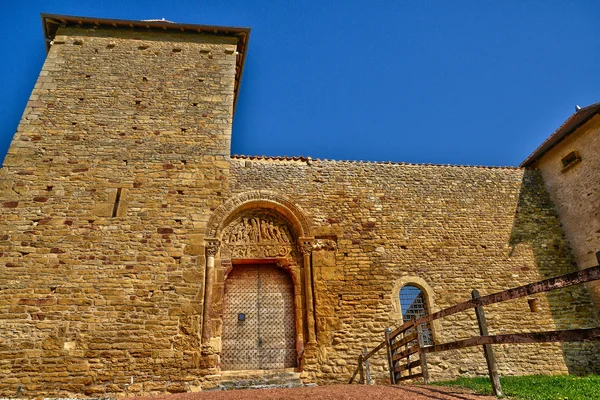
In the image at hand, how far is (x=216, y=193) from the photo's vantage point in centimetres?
941

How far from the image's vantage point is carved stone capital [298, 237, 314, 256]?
30.6 feet

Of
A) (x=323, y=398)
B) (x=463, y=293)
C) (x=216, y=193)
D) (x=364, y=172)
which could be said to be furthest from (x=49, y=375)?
(x=463, y=293)

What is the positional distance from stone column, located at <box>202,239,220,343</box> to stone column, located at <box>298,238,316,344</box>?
86.2 inches

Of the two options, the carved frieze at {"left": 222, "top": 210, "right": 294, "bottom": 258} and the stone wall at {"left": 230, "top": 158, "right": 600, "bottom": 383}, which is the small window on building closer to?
the stone wall at {"left": 230, "top": 158, "right": 600, "bottom": 383}

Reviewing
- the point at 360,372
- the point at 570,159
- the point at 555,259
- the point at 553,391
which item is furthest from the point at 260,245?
the point at 570,159

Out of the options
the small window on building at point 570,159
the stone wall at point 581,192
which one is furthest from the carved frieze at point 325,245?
the small window on building at point 570,159

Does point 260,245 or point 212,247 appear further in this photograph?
point 260,245

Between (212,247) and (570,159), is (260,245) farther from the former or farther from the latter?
(570,159)

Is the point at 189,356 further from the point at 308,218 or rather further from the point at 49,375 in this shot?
the point at 308,218

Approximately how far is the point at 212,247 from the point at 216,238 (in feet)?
0.79

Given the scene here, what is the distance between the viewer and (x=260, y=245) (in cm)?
941

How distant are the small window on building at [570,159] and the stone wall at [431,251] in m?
0.94

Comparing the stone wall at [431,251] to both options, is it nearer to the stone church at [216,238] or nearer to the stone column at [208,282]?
the stone church at [216,238]

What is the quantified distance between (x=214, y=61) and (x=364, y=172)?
599cm
